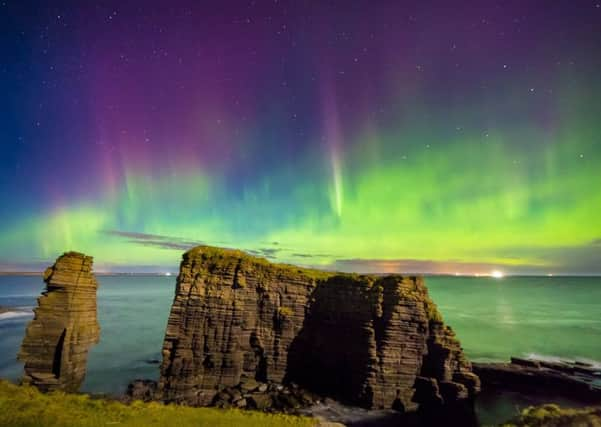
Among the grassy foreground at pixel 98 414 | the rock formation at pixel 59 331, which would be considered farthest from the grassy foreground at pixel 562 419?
the rock formation at pixel 59 331

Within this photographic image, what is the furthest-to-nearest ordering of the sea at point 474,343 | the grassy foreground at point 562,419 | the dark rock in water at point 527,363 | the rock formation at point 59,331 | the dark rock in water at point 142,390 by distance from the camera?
the dark rock in water at point 527,363
the sea at point 474,343
the dark rock in water at point 142,390
the rock formation at point 59,331
the grassy foreground at point 562,419

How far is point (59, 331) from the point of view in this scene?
27.5m

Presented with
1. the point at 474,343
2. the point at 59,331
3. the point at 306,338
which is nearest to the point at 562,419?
the point at 306,338

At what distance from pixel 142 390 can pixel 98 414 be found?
55.2ft

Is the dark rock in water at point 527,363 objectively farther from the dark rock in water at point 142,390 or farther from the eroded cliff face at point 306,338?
the dark rock in water at point 142,390

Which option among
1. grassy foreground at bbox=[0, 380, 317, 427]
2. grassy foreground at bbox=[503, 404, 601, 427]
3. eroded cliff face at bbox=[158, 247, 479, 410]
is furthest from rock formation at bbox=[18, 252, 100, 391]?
grassy foreground at bbox=[503, 404, 601, 427]

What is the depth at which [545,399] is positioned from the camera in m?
41.2

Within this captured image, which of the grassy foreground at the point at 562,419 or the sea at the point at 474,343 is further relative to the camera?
the sea at the point at 474,343

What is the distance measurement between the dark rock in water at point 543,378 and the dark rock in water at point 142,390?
130 ft

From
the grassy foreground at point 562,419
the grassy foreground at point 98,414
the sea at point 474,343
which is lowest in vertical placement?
the sea at point 474,343

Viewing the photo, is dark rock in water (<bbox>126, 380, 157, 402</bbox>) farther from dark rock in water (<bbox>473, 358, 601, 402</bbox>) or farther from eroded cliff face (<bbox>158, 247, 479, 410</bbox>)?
dark rock in water (<bbox>473, 358, 601, 402</bbox>)

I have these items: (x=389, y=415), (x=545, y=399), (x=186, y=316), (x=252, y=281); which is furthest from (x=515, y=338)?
(x=186, y=316)

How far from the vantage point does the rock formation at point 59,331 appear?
27.2 metres

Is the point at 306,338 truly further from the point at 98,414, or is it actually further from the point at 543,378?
the point at 543,378
